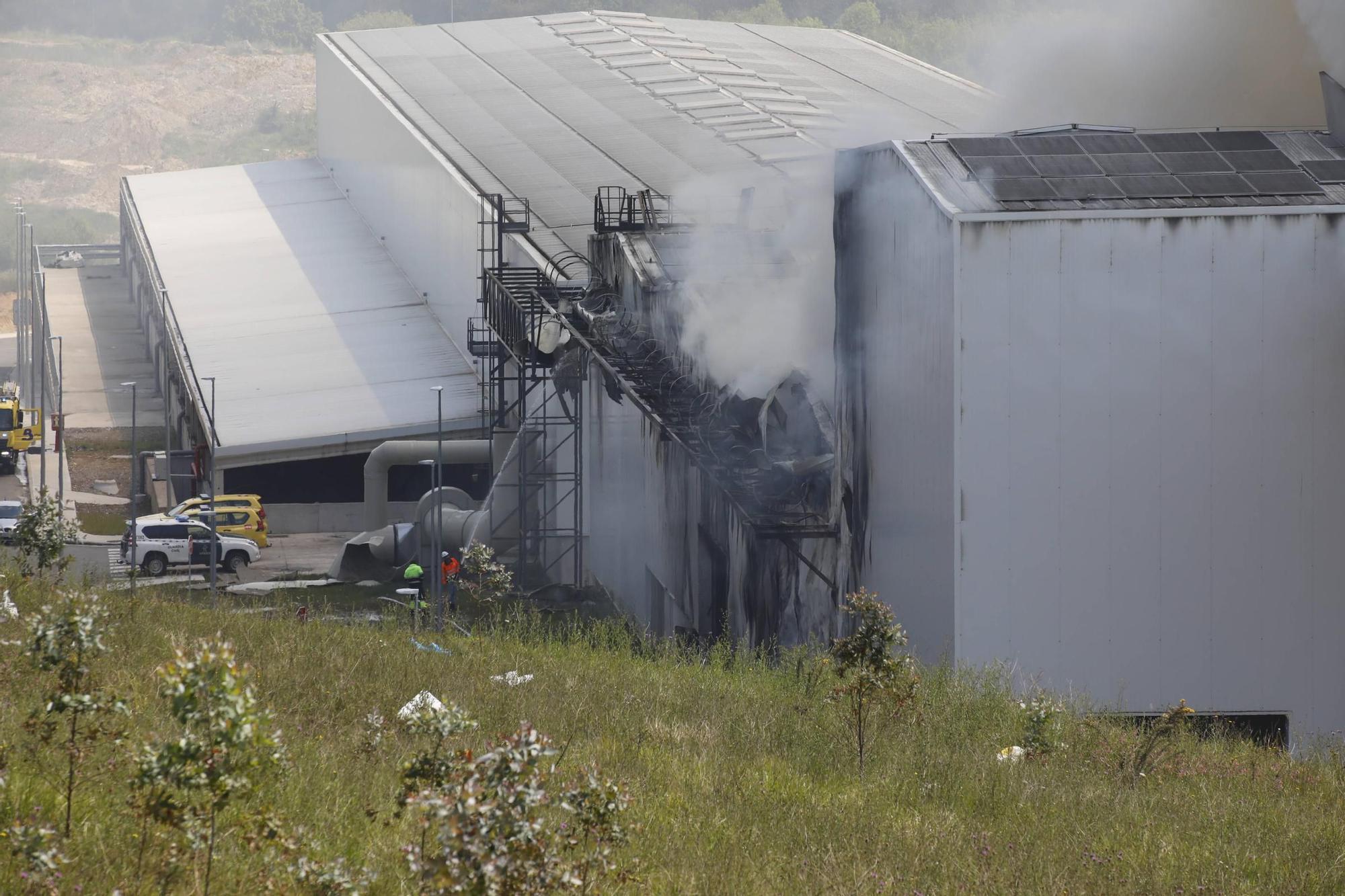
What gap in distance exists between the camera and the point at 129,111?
14538 centimetres

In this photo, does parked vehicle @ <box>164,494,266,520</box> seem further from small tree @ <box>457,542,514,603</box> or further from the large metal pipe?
small tree @ <box>457,542,514,603</box>

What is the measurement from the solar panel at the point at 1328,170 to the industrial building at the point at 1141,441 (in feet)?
1.59

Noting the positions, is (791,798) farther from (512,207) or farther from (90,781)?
(512,207)

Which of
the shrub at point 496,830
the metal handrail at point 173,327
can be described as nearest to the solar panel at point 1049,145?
the shrub at point 496,830

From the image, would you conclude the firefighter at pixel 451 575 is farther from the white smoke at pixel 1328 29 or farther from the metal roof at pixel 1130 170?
the white smoke at pixel 1328 29

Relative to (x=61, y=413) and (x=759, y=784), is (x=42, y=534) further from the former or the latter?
(x=61, y=413)

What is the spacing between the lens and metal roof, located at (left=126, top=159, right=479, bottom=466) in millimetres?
37853

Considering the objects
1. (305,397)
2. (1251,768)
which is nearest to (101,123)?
(305,397)

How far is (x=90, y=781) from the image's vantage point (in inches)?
268

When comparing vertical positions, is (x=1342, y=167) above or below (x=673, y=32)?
below

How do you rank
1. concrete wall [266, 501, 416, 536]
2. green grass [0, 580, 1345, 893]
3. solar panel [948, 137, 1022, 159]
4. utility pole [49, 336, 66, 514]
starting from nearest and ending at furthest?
green grass [0, 580, 1345, 893] < solar panel [948, 137, 1022, 159] < concrete wall [266, 501, 416, 536] < utility pole [49, 336, 66, 514]

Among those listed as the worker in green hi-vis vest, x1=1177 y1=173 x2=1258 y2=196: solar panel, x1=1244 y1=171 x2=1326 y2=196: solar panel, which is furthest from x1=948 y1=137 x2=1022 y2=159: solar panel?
the worker in green hi-vis vest

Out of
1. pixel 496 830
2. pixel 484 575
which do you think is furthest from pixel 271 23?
pixel 496 830

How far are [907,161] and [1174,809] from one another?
739cm
